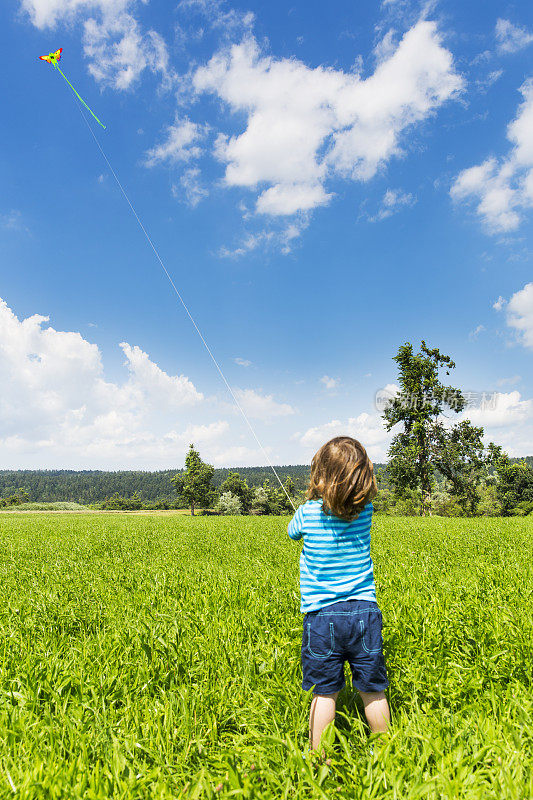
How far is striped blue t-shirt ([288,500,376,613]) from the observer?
9.00ft

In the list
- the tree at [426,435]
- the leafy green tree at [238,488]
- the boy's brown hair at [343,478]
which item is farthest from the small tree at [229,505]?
the boy's brown hair at [343,478]

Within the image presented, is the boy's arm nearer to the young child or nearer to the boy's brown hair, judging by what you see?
the young child

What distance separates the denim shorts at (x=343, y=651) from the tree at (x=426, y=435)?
37.3m

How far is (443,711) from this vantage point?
2.73 meters

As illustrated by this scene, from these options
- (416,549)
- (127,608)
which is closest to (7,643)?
(127,608)

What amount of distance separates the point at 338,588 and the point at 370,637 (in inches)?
13.8

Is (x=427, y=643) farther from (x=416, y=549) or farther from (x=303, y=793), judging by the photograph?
(x=416, y=549)

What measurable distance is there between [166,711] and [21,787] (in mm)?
937

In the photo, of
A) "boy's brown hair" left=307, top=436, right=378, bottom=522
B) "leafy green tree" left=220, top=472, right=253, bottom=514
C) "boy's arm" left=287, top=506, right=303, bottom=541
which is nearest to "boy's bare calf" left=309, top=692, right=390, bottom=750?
"boy's arm" left=287, top=506, right=303, bottom=541

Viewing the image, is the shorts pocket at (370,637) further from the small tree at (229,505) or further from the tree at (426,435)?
the small tree at (229,505)

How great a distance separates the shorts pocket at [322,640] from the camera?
264 cm

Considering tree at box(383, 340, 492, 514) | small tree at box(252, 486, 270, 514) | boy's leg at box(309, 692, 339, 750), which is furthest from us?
small tree at box(252, 486, 270, 514)

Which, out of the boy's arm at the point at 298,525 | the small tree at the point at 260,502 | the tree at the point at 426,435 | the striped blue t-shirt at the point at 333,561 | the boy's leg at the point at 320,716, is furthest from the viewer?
the small tree at the point at 260,502

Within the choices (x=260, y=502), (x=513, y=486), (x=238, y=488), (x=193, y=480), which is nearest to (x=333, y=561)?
(x=513, y=486)
